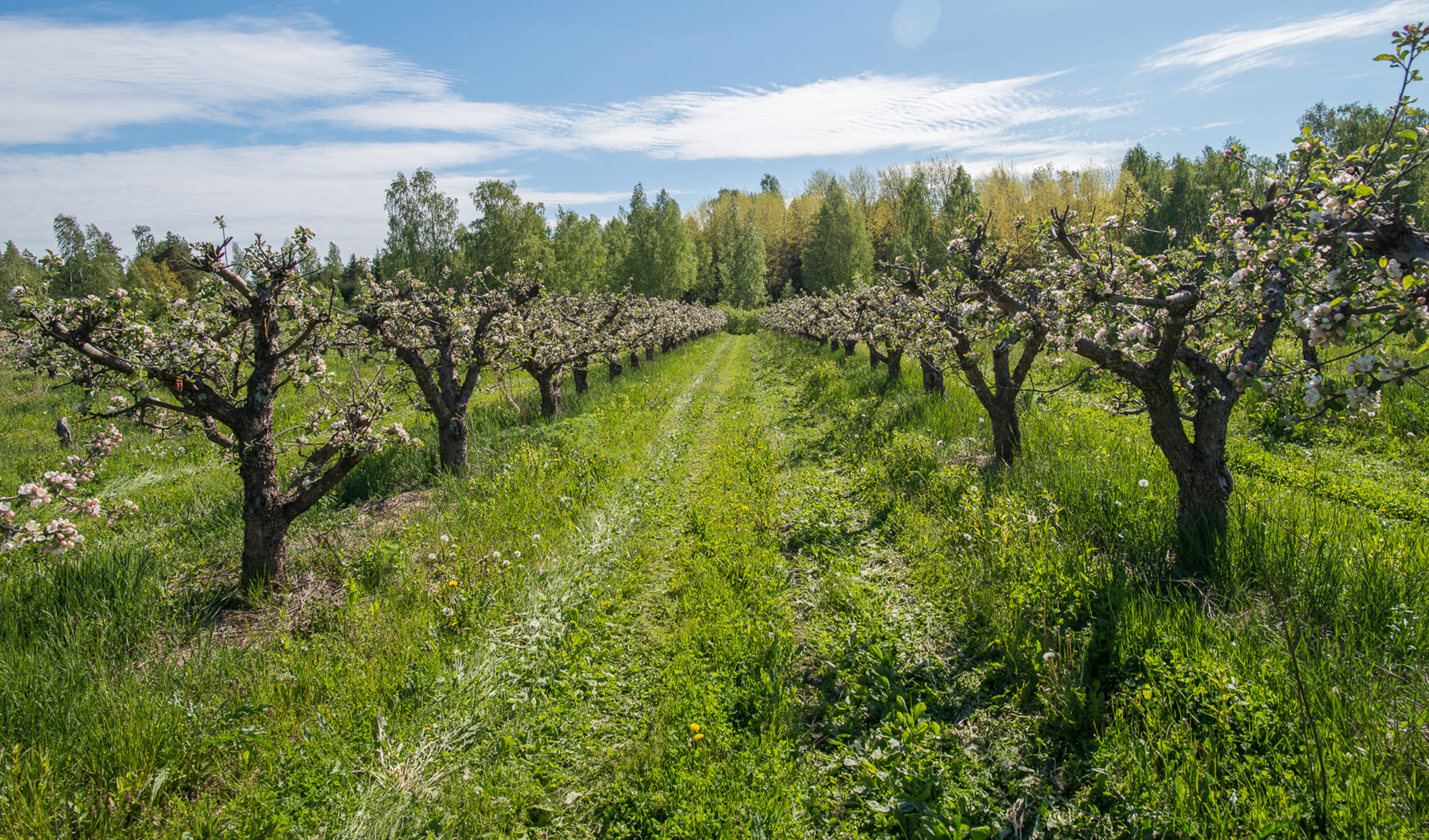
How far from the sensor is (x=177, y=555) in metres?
6.62

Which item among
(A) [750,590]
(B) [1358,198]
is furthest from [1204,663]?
(A) [750,590]

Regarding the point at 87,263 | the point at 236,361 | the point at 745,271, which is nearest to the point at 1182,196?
the point at 745,271

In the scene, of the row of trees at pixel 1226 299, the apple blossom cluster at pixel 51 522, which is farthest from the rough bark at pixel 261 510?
the row of trees at pixel 1226 299

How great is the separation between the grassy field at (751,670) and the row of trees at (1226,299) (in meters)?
1.25

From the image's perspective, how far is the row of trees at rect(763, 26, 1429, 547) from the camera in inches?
Answer: 121

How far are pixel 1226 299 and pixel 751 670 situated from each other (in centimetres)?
550

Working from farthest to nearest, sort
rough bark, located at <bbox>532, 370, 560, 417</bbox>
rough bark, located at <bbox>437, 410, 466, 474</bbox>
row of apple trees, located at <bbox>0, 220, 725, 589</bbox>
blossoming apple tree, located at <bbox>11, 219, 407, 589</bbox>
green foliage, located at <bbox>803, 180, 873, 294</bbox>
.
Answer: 1. green foliage, located at <bbox>803, 180, 873, 294</bbox>
2. rough bark, located at <bbox>532, 370, 560, 417</bbox>
3. rough bark, located at <bbox>437, 410, 466, 474</bbox>
4. blossoming apple tree, located at <bbox>11, 219, 407, 589</bbox>
5. row of apple trees, located at <bbox>0, 220, 725, 589</bbox>

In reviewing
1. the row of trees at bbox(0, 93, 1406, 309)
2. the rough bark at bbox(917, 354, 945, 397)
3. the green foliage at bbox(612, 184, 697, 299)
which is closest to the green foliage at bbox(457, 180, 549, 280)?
the row of trees at bbox(0, 93, 1406, 309)

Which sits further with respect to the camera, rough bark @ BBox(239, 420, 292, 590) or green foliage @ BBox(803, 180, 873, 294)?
green foliage @ BBox(803, 180, 873, 294)

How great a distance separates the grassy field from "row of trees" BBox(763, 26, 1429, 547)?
1.25 metres

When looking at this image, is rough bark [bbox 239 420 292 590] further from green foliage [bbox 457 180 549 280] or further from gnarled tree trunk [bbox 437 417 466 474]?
green foliage [bbox 457 180 549 280]

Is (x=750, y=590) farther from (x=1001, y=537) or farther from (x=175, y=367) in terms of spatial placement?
(x=175, y=367)

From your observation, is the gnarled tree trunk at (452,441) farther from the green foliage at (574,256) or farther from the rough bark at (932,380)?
the green foliage at (574,256)

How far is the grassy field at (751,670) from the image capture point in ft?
11.4
